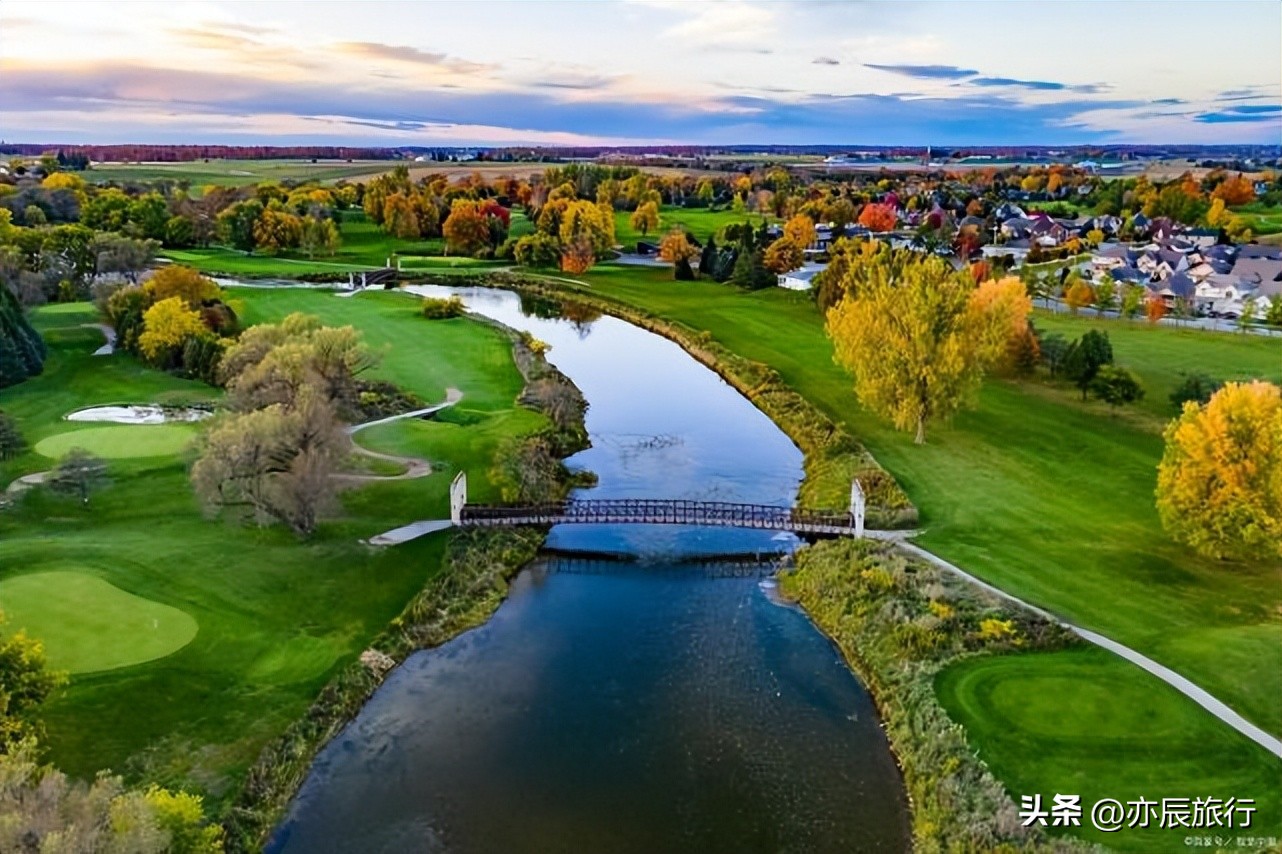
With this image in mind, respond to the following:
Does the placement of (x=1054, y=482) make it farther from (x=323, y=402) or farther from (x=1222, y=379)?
(x=323, y=402)

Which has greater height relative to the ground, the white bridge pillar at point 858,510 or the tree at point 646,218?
the tree at point 646,218

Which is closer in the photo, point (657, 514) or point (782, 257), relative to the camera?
point (657, 514)

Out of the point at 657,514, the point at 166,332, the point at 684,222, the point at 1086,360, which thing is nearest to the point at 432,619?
the point at 657,514

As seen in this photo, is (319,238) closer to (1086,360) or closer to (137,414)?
(137,414)

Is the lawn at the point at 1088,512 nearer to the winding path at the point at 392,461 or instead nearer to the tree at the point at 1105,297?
the tree at the point at 1105,297

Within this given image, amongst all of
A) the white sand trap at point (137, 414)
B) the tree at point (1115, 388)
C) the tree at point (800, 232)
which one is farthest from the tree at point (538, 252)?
the tree at point (1115, 388)

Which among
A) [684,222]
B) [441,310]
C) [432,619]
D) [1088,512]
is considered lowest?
[432,619]

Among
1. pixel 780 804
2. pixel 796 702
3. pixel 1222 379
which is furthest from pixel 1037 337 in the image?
pixel 780 804
